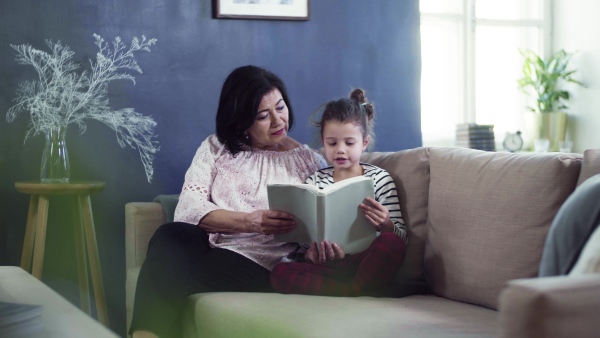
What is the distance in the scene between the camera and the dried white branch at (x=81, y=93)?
10.4 feet

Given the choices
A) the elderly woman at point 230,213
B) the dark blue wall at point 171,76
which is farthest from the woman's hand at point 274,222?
the dark blue wall at point 171,76

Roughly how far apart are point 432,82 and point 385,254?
264cm

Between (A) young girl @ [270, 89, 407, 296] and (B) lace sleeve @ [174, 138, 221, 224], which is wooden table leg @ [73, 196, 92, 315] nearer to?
(B) lace sleeve @ [174, 138, 221, 224]

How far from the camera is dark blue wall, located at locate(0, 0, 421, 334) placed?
3176 mm

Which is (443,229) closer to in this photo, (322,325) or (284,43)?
(322,325)

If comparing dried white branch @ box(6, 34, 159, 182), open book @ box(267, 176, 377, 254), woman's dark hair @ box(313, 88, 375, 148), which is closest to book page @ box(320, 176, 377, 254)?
open book @ box(267, 176, 377, 254)

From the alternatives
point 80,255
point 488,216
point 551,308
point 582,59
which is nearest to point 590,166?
point 488,216

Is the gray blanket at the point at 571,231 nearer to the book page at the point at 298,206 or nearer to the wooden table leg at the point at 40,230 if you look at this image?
the book page at the point at 298,206

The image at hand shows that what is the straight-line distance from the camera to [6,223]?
10.4 ft

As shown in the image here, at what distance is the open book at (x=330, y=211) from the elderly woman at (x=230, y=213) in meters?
0.04

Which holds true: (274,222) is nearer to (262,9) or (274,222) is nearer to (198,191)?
(198,191)

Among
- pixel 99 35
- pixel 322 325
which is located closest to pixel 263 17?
pixel 99 35

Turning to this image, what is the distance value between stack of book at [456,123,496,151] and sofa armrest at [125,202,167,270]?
201cm

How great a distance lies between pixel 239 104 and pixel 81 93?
36.4 inches
